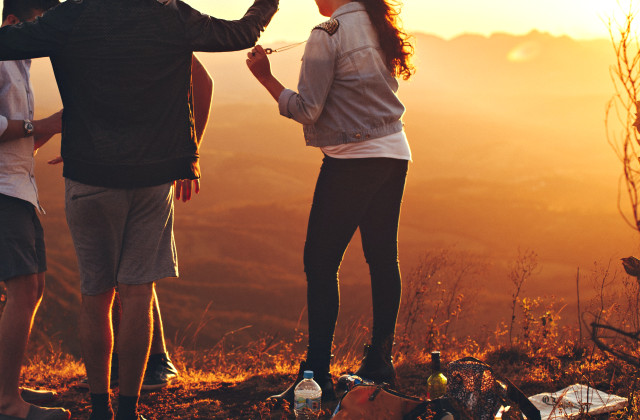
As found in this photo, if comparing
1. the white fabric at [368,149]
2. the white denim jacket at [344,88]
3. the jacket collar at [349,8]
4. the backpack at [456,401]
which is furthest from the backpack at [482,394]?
the jacket collar at [349,8]

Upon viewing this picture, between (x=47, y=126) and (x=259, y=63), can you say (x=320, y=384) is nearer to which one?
(x=259, y=63)

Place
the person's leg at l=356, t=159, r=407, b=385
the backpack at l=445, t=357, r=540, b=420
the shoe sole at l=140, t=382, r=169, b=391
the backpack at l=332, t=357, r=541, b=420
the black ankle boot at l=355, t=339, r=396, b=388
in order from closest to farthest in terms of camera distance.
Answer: the backpack at l=332, t=357, r=541, b=420
the backpack at l=445, t=357, r=540, b=420
the person's leg at l=356, t=159, r=407, b=385
the black ankle boot at l=355, t=339, r=396, b=388
the shoe sole at l=140, t=382, r=169, b=391

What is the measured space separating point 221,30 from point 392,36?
778 mm

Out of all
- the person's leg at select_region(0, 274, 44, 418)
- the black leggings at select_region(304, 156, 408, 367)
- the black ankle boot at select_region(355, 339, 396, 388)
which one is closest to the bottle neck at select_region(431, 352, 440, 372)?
the black ankle boot at select_region(355, 339, 396, 388)

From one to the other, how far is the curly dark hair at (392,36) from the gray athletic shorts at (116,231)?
1.11 meters

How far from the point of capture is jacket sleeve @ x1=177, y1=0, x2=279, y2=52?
7.91ft

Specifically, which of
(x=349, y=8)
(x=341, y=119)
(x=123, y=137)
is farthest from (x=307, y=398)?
(x=349, y=8)

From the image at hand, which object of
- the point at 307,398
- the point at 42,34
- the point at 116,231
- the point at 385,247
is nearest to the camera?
the point at 42,34

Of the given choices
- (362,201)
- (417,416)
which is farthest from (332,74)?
(417,416)

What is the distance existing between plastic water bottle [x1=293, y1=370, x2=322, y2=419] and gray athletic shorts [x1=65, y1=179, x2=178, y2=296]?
79 cm

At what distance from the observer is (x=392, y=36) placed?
280cm

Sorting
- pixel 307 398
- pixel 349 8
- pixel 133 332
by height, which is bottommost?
pixel 307 398

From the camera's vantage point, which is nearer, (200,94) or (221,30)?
(221,30)

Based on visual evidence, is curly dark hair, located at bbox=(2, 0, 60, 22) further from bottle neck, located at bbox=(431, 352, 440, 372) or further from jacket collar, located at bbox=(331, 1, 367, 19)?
bottle neck, located at bbox=(431, 352, 440, 372)
